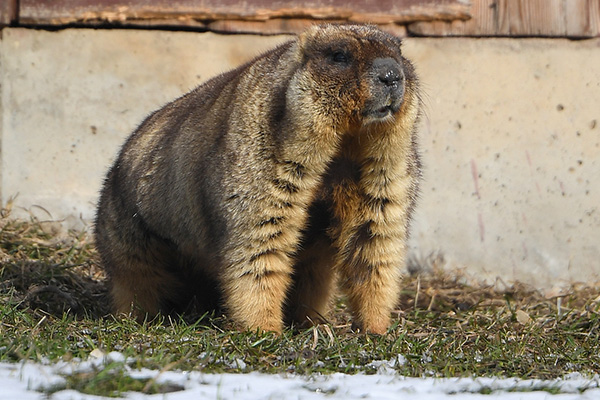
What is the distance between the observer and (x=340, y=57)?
17.2 ft

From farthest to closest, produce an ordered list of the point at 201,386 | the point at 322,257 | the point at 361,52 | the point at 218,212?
1. the point at 322,257
2. the point at 218,212
3. the point at 361,52
4. the point at 201,386

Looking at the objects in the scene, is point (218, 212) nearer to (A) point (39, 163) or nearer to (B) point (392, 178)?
(B) point (392, 178)

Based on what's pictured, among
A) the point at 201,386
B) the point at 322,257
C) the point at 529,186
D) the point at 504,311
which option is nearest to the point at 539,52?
the point at 529,186

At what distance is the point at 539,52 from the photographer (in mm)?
8289

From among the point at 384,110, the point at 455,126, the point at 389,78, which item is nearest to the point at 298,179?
the point at 384,110

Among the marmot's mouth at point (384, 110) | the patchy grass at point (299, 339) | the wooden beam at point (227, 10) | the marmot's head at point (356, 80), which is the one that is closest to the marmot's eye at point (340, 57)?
the marmot's head at point (356, 80)

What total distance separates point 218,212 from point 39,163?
3302 millimetres

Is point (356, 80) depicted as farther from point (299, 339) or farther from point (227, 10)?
point (227, 10)

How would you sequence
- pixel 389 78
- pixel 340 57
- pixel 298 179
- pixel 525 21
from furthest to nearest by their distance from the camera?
pixel 525 21
pixel 298 179
pixel 340 57
pixel 389 78

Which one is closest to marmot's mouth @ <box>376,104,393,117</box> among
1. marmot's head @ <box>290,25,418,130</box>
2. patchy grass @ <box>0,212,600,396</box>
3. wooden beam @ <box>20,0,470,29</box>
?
marmot's head @ <box>290,25,418,130</box>

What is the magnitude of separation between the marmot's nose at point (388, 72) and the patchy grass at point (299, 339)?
1.38 metres

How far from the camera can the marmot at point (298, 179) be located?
5219 mm

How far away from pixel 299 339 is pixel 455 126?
Result: 3608 millimetres

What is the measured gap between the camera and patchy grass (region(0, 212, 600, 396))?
15.5 ft
